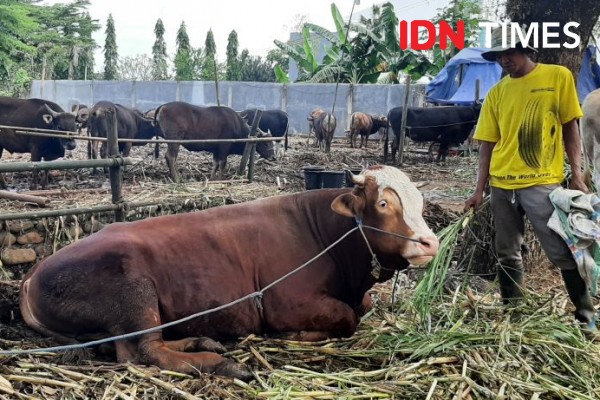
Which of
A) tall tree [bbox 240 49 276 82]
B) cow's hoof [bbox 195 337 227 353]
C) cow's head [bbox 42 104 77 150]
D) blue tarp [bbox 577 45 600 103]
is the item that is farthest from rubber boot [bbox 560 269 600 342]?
Answer: tall tree [bbox 240 49 276 82]

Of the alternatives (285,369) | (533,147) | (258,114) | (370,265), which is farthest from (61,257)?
(258,114)

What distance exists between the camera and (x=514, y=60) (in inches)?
153

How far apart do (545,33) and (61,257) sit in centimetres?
434

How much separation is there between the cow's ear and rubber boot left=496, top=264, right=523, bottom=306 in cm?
125

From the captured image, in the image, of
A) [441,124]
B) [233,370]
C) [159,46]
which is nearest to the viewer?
[233,370]

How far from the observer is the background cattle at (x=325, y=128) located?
690 inches

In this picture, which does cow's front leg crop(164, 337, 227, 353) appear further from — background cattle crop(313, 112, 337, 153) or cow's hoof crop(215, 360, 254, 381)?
background cattle crop(313, 112, 337, 153)

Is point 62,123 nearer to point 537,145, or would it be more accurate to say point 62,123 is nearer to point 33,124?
point 33,124

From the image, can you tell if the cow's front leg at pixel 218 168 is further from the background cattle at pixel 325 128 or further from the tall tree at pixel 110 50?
the tall tree at pixel 110 50

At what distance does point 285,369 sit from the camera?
3.24 meters

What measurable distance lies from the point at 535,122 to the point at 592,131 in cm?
175

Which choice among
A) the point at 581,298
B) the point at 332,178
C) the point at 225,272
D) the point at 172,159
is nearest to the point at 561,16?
the point at 581,298

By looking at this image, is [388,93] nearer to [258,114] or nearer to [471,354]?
[258,114]

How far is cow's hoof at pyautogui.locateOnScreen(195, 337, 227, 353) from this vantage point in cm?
342
